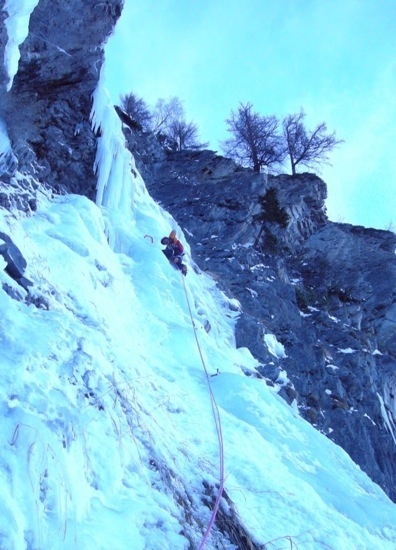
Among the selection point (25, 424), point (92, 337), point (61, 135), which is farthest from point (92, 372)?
point (61, 135)

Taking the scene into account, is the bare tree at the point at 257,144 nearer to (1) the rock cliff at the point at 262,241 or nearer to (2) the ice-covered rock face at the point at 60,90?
(1) the rock cliff at the point at 262,241

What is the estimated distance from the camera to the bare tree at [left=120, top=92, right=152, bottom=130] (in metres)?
29.7

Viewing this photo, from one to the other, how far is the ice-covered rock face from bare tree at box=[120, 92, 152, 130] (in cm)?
1979

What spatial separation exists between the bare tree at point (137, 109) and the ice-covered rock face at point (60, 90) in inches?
779

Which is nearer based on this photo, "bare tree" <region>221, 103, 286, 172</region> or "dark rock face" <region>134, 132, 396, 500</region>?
"dark rock face" <region>134, 132, 396, 500</region>

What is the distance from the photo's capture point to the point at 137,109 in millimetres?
30078

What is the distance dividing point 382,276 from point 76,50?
1147 cm

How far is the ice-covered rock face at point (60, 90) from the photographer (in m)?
9.40

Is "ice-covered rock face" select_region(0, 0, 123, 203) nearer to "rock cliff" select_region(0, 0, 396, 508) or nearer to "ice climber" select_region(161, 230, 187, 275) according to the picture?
"rock cliff" select_region(0, 0, 396, 508)

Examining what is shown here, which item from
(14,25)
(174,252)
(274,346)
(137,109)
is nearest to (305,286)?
(274,346)

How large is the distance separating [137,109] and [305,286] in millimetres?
18746

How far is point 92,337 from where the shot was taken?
202 inches

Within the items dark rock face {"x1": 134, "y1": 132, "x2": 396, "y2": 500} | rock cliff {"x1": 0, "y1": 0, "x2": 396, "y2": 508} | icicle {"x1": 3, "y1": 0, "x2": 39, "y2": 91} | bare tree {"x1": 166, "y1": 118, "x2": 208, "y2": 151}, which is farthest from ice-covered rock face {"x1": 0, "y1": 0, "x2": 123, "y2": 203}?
bare tree {"x1": 166, "y1": 118, "x2": 208, "y2": 151}

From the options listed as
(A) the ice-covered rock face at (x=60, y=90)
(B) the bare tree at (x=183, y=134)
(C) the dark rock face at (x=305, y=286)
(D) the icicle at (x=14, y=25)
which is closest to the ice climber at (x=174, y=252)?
(A) the ice-covered rock face at (x=60, y=90)
